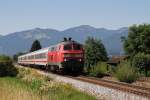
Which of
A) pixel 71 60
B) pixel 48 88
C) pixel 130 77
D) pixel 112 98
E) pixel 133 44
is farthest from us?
pixel 133 44

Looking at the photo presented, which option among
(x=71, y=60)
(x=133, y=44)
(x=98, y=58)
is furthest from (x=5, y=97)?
(x=98, y=58)

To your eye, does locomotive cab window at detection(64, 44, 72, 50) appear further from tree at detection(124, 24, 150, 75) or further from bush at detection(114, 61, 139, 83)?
tree at detection(124, 24, 150, 75)

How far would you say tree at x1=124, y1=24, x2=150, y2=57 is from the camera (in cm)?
7694

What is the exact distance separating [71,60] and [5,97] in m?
22.4

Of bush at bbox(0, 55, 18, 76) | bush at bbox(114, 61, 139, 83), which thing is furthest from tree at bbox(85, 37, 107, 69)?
bush at bbox(114, 61, 139, 83)

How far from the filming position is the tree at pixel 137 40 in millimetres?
76938

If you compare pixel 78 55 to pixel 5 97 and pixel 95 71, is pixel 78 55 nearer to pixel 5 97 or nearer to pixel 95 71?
pixel 95 71

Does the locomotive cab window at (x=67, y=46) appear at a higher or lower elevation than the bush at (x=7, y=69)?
higher

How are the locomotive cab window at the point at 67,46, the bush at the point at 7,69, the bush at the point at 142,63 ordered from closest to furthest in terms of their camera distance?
the locomotive cab window at the point at 67,46, the bush at the point at 7,69, the bush at the point at 142,63

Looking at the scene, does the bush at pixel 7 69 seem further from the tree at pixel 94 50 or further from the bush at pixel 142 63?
the tree at pixel 94 50

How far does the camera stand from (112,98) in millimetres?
18844

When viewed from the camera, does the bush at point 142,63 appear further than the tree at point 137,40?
No

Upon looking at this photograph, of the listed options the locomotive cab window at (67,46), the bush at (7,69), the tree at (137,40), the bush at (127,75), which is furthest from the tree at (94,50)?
the bush at (127,75)

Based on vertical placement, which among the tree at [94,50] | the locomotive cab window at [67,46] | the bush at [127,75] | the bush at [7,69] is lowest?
the bush at [127,75]
